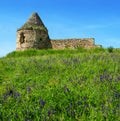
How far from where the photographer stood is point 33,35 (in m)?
41.3

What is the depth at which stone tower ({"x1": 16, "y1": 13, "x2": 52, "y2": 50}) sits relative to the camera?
4131cm

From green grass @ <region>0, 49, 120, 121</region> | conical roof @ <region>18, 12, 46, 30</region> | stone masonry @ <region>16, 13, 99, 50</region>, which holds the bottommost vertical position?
green grass @ <region>0, 49, 120, 121</region>

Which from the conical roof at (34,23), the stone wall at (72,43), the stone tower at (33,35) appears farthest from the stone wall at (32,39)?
the stone wall at (72,43)

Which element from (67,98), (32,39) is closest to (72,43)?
(32,39)

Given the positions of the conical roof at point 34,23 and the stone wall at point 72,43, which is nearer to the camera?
the conical roof at point 34,23

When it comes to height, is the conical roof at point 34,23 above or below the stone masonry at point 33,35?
above

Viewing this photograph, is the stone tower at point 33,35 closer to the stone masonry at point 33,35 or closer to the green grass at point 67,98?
the stone masonry at point 33,35

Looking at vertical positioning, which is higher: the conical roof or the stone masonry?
the conical roof

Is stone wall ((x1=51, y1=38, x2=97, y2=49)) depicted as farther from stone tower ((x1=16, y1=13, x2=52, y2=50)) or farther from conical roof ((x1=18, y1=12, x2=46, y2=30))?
conical roof ((x1=18, y1=12, x2=46, y2=30))

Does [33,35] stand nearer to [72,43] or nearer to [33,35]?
[33,35]

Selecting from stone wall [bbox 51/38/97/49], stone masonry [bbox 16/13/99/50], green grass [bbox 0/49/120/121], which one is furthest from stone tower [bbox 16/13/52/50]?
green grass [bbox 0/49/120/121]

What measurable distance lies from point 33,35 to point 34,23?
1.69 meters

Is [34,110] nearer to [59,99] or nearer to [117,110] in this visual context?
[59,99]

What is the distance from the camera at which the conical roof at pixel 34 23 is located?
41.7m
